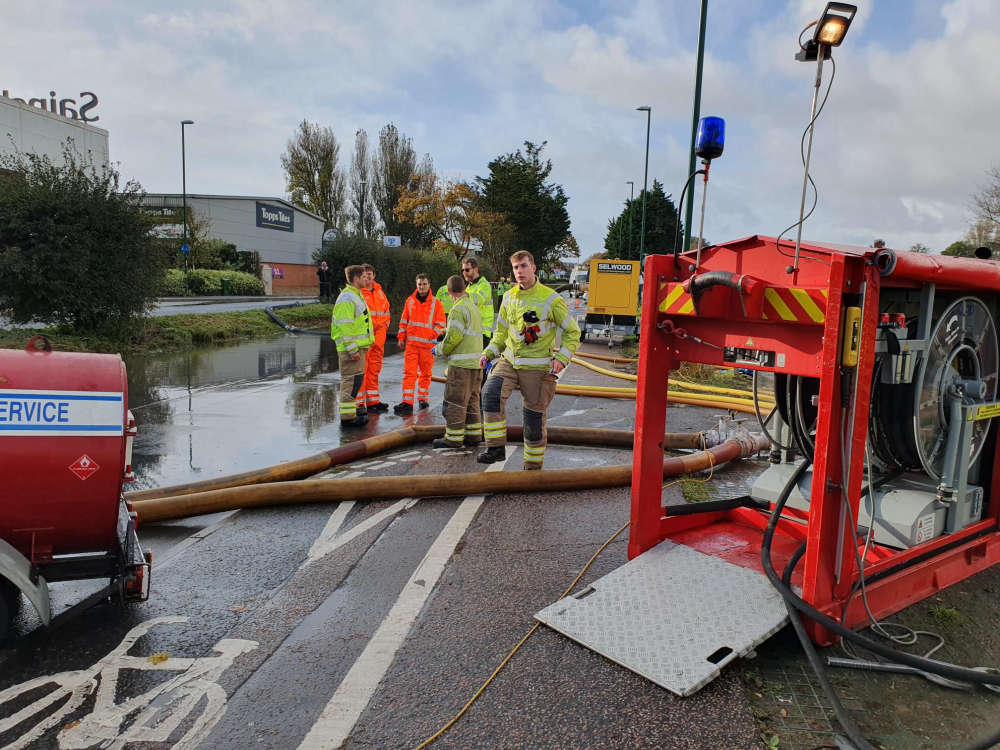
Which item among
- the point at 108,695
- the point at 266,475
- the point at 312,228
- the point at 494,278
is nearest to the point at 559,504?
the point at 266,475

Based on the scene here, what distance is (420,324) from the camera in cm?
926

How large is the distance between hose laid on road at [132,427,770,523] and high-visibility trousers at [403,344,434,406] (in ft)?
12.7

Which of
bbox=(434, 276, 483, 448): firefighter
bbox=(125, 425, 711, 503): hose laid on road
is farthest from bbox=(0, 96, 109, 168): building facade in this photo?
bbox=(125, 425, 711, 503): hose laid on road

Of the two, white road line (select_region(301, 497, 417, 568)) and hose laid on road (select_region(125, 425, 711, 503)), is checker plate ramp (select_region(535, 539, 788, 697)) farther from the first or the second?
hose laid on road (select_region(125, 425, 711, 503))

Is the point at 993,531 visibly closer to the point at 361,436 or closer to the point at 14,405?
the point at 14,405

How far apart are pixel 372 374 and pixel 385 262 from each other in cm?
2295

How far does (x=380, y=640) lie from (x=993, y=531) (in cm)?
362

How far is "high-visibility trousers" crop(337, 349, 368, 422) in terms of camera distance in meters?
8.41

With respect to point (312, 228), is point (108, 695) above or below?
below

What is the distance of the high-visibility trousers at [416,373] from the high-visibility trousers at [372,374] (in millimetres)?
366

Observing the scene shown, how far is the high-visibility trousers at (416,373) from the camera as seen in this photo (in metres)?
9.40

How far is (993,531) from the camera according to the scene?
4230 mm

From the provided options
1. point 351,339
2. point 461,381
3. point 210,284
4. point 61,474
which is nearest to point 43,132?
point 210,284

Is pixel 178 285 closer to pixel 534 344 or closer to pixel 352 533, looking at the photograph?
pixel 534 344
